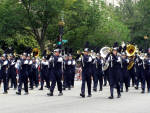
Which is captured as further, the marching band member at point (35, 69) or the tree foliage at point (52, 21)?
the tree foliage at point (52, 21)

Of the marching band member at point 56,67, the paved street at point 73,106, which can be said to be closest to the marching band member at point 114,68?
the paved street at point 73,106

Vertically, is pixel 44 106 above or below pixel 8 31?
below

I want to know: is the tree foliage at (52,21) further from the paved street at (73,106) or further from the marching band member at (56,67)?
the paved street at (73,106)

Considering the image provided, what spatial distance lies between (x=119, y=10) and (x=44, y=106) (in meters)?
54.4

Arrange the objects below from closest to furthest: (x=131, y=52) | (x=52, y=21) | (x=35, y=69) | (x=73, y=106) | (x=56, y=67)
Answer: (x=73, y=106), (x=56, y=67), (x=131, y=52), (x=35, y=69), (x=52, y=21)

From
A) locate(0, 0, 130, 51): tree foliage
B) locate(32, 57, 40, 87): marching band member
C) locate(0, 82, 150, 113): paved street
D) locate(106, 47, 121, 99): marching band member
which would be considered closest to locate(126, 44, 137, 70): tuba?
locate(32, 57, 40, 87): marching band member

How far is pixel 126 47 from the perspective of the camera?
74.8 ft

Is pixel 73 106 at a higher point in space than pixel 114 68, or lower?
lower

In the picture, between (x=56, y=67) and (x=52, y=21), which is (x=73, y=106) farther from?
(x=52, y=21)

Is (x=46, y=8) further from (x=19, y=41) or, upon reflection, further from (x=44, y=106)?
(x=44, y=106)

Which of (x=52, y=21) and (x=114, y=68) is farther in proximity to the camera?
(x=52, y=21)

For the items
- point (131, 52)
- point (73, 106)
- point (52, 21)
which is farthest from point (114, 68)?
point (52, 21)

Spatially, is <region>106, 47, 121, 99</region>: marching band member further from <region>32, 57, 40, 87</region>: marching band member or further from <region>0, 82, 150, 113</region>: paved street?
<region>32, 57, 40, 87</region>: marching band member

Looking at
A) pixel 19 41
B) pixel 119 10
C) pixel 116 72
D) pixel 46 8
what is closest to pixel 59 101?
pixel 116 72
